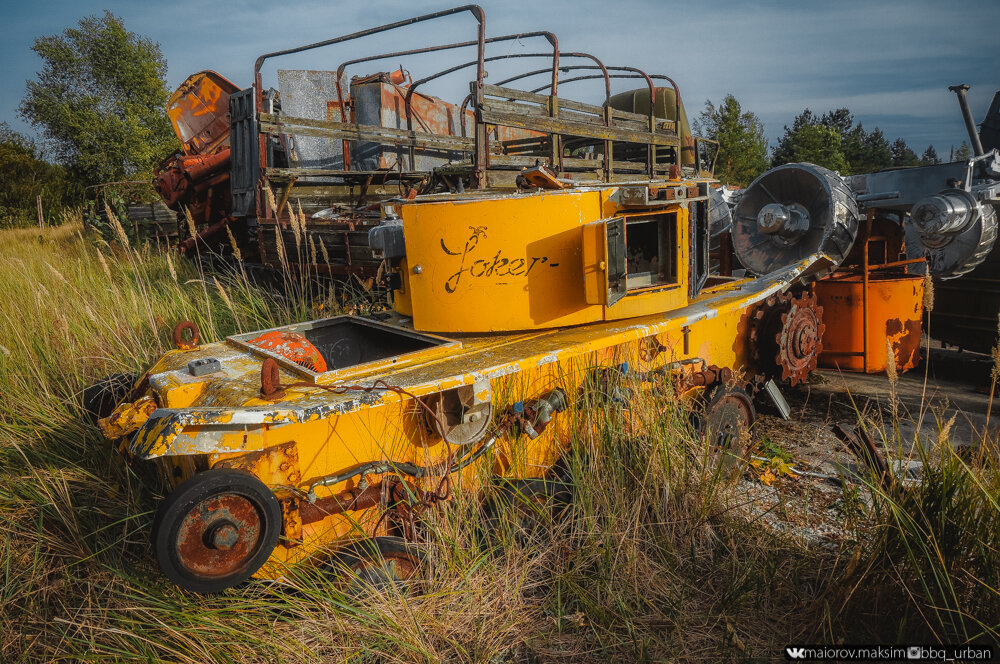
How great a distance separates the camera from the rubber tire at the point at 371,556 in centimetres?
257

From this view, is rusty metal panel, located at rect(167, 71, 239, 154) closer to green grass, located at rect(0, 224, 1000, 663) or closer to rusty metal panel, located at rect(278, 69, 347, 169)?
rusty metal panel, located at rect(278, 69, 347, 169)

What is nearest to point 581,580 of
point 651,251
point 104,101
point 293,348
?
point 293,348

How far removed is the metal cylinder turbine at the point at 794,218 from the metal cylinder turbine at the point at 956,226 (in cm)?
71

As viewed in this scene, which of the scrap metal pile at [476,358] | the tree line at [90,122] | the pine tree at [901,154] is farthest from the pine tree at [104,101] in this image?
the pine tree at [901,154]

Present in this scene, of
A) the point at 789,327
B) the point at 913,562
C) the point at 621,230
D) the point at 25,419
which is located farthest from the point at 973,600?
the point at 25,419

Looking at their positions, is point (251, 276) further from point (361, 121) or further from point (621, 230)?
point (621, 230)

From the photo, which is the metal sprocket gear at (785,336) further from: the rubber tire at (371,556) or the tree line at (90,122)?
the tree line at (90,122)

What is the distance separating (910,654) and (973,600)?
31 cm

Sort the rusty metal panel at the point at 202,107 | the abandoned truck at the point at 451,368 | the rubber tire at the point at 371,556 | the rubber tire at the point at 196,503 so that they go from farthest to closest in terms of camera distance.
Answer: the rusty metal panel at the point at 202,107 → the rubber tire at the point at 371,556 → the abandoned truck at the point at 451,368 → the rubber tire at the point at 196,503

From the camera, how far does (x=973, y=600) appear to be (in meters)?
2.19

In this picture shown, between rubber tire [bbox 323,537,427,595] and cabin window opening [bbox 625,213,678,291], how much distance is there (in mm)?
1864

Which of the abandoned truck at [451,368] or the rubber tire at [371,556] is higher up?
the abandoned truck at [451,368]

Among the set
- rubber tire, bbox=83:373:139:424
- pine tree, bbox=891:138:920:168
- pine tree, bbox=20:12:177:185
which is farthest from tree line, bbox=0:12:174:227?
pine tree, bbox=891:138:920:168

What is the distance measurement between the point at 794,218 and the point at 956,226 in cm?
144
